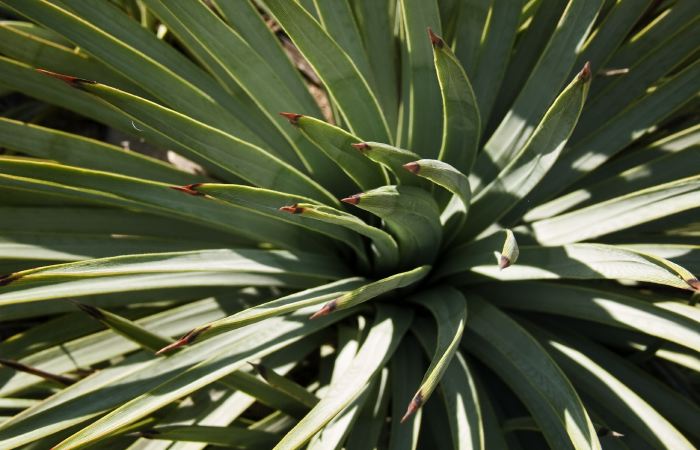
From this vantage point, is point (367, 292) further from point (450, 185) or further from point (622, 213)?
point (622, 213)

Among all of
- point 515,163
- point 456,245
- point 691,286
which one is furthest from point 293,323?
point 691,286

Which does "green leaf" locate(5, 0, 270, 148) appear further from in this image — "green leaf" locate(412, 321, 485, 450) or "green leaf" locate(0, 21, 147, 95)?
"green leaf" locate(412, 321, 485, 450)

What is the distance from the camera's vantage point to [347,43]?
1338 millimetres

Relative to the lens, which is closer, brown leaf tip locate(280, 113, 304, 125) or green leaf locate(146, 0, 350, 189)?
brown leaf tip locate(280, 113, 304, 125)

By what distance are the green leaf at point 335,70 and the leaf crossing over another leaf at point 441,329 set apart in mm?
322

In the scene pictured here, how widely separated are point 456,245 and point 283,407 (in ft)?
1.60

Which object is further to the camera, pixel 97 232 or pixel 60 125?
pixel 60 125

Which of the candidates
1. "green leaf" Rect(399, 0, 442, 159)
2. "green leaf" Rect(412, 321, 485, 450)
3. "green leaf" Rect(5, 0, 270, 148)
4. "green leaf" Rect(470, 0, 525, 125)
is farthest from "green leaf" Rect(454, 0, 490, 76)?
"green leaf" Rect(412, 321, 485, 450)

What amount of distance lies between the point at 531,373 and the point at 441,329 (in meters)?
0.17

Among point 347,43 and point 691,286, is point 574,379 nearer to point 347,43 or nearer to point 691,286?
point 691,286

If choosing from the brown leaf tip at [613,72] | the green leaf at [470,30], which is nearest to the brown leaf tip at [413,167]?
the green leaf at [470,30]

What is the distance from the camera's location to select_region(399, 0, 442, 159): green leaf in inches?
48.7

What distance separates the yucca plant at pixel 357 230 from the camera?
3.74 feet

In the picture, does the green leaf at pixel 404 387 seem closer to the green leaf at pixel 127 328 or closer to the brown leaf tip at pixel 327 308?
the brown leaf tip at pixel 327 308
